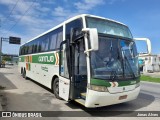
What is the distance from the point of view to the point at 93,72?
6555 mm

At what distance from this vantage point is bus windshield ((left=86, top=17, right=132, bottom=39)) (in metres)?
7.32

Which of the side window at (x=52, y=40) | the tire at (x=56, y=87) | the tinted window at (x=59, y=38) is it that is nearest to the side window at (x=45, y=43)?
the side window at (x=52, y=40)

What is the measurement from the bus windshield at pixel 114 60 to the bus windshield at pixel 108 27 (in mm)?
355

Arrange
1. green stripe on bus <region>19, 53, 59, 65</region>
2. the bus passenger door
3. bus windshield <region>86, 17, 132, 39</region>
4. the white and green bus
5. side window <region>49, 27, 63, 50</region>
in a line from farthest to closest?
1. green stripe on bus <region>19, 53, 59, 65</region>
2. side window <region>49, 27, 63, 50</region>
3. the bus passenger door
4. bus windshield <region>86, 17, 132, 39</region>
5. the white and green bus

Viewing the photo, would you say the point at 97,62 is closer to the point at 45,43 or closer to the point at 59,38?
the point at 59,38

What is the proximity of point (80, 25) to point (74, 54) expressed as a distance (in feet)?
3.71

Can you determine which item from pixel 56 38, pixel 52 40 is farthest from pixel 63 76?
pixel 52 40

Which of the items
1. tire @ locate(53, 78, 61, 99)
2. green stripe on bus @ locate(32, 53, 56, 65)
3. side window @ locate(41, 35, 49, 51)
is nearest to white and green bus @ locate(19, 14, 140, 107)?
tire @ locate(53, 78, 61, 99)

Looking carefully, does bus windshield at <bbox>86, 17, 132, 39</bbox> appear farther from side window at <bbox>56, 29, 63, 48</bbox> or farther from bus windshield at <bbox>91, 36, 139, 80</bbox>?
side window at <bbox>56, 29, 63, 48</bbox>

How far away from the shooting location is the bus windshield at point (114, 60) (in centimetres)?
666

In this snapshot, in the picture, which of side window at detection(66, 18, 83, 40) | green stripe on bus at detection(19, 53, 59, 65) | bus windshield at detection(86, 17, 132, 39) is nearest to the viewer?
bus windshield at detection(86, 17, 132, 39)

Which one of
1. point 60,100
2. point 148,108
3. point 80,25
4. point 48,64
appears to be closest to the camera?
point 80,25

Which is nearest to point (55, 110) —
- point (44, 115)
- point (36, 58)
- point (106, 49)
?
point (44, 115)

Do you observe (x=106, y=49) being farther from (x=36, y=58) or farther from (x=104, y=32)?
(x=36, y=58)
